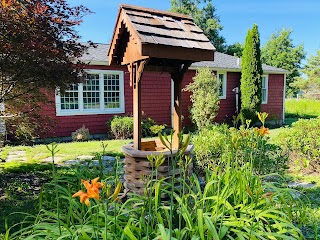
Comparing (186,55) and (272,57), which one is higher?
(272,57)

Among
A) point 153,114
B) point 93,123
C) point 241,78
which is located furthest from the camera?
point 241,78

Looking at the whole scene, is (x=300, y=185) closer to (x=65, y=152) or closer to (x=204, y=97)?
(x=65, y=152)

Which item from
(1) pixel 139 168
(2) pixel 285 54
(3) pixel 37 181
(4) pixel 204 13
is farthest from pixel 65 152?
(2) pixel 285 54

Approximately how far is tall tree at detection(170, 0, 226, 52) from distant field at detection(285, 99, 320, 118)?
43.0 ft

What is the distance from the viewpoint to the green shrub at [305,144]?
17.7ft

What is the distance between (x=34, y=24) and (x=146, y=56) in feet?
5.68

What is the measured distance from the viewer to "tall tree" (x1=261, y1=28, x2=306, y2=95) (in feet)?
134

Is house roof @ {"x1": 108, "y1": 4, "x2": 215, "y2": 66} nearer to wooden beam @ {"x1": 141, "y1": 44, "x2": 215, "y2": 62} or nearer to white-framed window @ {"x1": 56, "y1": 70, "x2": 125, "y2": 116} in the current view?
wooden beam @ {"x1": 141, "y1": 44, "x2": 215, "y2": 62}

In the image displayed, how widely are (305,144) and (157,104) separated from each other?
297 inches

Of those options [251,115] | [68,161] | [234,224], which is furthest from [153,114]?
[234,224]

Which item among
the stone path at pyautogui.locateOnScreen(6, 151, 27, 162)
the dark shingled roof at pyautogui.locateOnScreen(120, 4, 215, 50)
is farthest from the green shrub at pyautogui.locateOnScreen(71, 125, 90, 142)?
the dark shingled roof at pyautogui.locateOnScreen(120, 4, 215, 50)

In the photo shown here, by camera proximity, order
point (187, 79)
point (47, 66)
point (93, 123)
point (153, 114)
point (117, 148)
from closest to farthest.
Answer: point (47, 66), point (117, 148), point (93, 123), point (153, 114), point (187, 79)

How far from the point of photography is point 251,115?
13.8 meters

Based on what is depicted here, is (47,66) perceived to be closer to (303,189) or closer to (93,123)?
(303,189)
